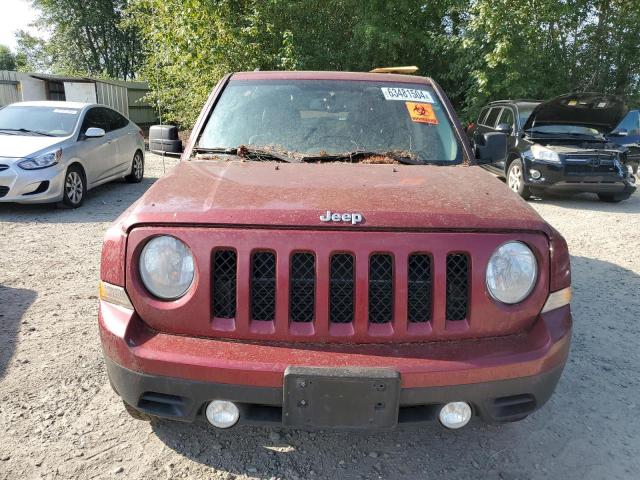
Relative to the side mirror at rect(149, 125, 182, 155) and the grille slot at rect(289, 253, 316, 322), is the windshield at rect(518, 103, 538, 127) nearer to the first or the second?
the side mirror at rect(149, 125, 182, 155)

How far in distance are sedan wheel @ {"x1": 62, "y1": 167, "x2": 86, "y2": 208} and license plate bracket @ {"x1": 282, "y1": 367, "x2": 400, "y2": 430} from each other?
670 centimetres

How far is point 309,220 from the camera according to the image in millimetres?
1990

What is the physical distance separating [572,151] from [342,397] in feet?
26.6

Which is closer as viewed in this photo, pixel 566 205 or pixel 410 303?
pixel 410 303

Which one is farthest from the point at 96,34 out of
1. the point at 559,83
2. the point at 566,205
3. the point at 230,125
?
the point at 230,125

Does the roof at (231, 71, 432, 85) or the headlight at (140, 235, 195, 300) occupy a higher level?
the roof at (231, 71, 432, 85)

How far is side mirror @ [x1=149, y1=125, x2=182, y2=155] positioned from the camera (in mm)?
3750

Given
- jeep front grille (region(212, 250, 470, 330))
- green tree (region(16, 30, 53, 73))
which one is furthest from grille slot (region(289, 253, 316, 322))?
green tree (region(16, 30, 53, 73))

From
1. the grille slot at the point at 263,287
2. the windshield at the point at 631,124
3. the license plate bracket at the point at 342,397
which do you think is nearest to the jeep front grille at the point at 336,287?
the grille slot at the point at 263,287

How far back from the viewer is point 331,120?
10.9ft

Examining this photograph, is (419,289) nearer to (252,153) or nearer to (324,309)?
(324,309)

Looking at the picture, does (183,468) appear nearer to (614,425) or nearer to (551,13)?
(614,425)

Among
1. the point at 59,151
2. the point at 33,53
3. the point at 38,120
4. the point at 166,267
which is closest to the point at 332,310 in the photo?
the point at 166,267

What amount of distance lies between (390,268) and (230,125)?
176cm
